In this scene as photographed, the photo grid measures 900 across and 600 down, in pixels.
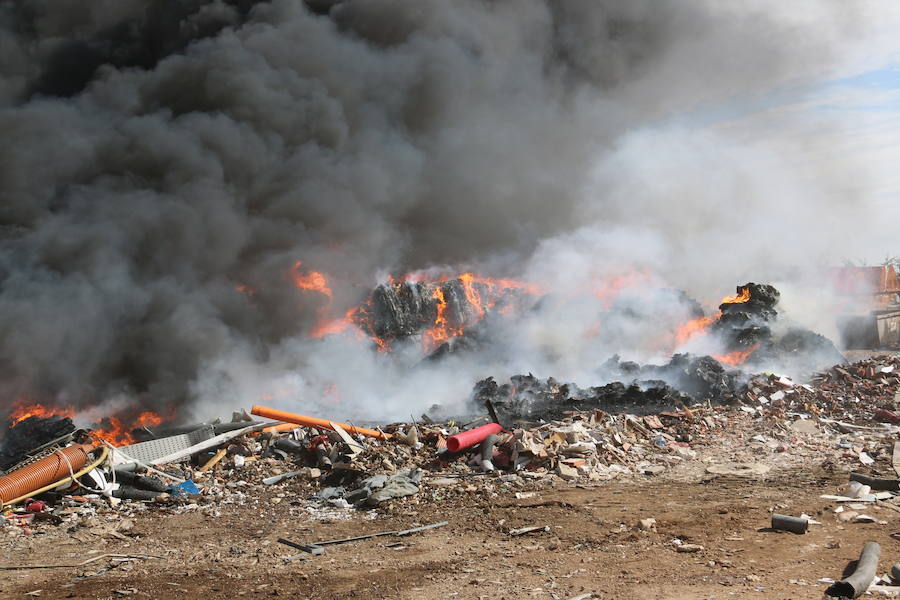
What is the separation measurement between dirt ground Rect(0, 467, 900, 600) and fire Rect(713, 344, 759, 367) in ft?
33.7

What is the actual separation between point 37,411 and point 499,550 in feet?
47.7

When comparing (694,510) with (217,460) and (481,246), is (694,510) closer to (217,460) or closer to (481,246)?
(217,460)

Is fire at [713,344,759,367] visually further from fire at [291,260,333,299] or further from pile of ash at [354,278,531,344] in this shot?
fire at [291,260,333,299]

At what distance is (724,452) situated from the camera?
34.8ft

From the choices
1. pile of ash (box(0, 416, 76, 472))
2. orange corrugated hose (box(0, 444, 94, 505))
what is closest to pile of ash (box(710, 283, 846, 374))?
orange corrugated hose (box(0, 444, 94, 505))

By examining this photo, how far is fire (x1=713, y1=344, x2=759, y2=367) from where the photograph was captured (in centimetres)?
1831

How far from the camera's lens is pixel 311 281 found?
2197 cm

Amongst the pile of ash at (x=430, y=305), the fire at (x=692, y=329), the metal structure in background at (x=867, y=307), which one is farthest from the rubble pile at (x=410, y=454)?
the metal structure in background at (x=867, y=307)

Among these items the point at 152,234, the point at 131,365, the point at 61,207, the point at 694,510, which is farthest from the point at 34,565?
the point at 61,207

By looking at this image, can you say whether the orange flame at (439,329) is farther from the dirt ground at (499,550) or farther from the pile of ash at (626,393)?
the dirt ground at (499,550)

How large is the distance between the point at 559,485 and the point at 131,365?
13559mm

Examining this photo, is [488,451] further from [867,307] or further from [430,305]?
[867,307]

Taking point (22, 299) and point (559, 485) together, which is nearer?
point (559, 485)

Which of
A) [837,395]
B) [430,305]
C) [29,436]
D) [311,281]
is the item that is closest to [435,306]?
[430,305]
